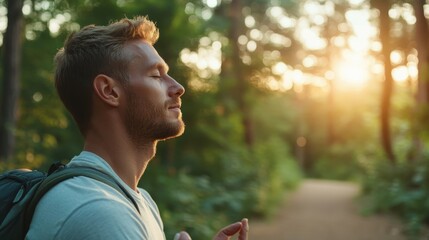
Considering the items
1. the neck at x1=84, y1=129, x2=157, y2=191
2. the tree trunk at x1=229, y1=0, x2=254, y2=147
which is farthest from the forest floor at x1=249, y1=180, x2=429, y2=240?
the neck at x1=84, y1=129, x2=157, y2=191

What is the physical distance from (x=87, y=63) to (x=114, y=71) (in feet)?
0.25

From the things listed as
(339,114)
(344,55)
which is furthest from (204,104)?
(339,114)

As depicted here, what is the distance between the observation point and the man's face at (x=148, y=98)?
1.64 meters

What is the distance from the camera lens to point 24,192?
1.43 m

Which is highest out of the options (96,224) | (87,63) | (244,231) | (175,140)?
(87,63)

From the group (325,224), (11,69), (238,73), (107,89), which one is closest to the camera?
(107,89)

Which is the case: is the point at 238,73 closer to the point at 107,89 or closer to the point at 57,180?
the point at 107,89

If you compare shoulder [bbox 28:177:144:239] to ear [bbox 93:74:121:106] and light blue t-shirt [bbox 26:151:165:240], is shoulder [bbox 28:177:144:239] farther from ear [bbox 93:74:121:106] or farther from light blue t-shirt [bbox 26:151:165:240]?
ear [bbox 93:74:121:106]

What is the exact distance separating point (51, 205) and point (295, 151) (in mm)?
52535

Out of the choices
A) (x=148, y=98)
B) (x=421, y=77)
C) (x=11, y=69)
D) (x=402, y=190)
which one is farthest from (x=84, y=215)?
(x=402, y=190)

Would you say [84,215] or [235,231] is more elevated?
[84,215]

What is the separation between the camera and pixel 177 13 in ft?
39.4

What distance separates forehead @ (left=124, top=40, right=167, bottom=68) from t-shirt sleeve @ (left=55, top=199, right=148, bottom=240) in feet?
1.69

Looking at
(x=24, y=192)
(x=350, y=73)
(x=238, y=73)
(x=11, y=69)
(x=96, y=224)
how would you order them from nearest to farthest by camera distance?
(x=96, y=224) → (x=24, y=192) → (x=11, y=69) → (x=238, y=73) → (x=350, y=73)
